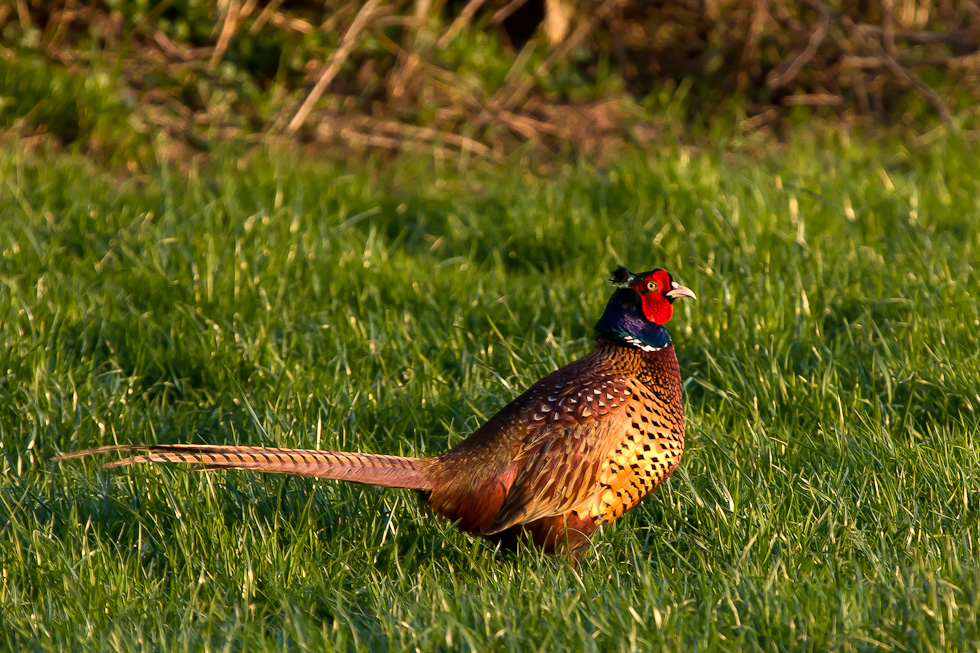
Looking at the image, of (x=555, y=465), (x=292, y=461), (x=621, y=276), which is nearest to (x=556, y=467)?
(x=555, y=465)

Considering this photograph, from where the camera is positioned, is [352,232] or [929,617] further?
[352,232]

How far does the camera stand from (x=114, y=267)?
4785mm

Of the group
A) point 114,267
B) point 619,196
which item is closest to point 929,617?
point 619,196

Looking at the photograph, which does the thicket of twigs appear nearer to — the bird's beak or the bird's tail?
the bird's beak

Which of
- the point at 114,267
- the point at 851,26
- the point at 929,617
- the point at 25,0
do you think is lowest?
→ the point at 114,267

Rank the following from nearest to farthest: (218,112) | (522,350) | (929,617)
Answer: (929,617) → (522,350) → (218,112)

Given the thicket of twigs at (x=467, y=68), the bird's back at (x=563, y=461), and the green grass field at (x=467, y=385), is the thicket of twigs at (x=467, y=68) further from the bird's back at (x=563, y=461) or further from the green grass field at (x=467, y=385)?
the bird's back at (x=563, y=461)

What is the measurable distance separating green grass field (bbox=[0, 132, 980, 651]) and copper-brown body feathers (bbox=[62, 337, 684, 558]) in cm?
12

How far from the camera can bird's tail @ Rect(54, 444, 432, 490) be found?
2.79 meters

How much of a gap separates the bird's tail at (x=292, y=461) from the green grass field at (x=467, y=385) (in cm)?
24

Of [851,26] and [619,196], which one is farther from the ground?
[851,26]

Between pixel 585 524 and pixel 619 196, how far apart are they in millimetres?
2667

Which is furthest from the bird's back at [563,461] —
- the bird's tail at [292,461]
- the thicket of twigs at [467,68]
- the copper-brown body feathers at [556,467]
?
the thicket of twigs at [467,68]

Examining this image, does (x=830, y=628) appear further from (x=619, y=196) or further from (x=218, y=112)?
(x=218, y=112)
